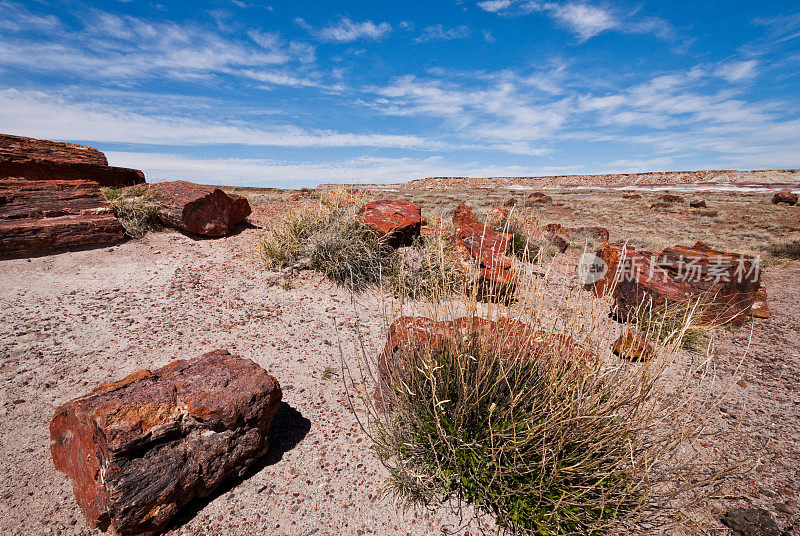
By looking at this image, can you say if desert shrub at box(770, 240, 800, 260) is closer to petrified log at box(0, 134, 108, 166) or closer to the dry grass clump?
the dry grass clump

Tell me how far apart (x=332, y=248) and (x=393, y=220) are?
4.19ft

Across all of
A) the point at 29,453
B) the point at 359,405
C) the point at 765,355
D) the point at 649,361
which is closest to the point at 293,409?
the point at 359,405

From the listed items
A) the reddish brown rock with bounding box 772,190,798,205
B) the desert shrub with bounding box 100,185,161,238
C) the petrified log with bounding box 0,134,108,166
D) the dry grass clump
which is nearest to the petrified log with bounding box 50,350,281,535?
the dry grass clump

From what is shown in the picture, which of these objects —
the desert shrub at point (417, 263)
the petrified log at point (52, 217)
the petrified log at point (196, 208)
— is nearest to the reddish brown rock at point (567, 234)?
the desert shrub at point (417, 263)

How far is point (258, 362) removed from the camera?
152 inches

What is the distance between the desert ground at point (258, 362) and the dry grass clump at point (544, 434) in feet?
0.90

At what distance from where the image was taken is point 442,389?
2461 mm

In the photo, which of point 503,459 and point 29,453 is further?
point 29,453

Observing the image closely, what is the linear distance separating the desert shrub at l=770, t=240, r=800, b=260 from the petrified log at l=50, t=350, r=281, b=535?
536 inches

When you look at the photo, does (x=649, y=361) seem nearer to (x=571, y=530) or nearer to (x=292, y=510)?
(x=571, y=530)

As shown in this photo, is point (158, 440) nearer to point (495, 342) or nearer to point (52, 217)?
point (495, 342)

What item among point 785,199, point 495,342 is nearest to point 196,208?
point 495,342

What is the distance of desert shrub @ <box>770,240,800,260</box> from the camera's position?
960cm

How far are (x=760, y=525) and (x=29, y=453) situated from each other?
5.18 meters
